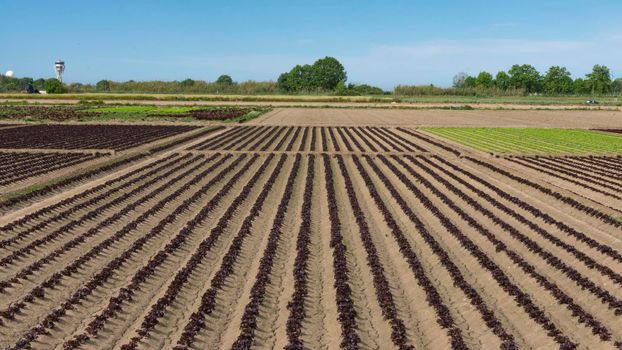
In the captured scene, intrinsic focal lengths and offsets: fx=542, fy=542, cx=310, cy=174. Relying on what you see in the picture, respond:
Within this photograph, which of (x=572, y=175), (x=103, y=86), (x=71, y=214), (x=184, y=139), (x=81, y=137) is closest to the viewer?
(x=71, y=214)

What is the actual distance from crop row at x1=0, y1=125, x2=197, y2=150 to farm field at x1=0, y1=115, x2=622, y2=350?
12408 mm

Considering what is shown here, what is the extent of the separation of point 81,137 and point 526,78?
16886cm

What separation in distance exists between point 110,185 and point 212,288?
13143 mm

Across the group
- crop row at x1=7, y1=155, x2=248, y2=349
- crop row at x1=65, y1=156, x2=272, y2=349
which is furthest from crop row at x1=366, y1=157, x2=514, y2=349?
crop row at x1=7, y1=155, x2=248, y2=349

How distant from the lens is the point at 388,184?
2417 cm

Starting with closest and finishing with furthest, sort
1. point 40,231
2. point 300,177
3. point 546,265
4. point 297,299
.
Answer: point 297,299
point 546,265
point 40,231
point 300,177

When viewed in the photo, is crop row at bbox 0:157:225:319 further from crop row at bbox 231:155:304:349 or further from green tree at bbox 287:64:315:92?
green tree at bbox 287:64:315:92

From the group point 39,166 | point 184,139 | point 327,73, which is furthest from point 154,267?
point 327,73

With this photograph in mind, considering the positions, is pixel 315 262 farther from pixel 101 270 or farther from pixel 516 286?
pixel 101 270

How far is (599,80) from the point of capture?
17400 centimetres

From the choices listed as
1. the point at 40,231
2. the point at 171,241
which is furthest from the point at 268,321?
the point at 40,231

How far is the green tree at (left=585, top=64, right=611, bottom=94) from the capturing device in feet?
566

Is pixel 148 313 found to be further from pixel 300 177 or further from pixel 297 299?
pixel 300 177

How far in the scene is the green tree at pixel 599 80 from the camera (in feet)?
566
